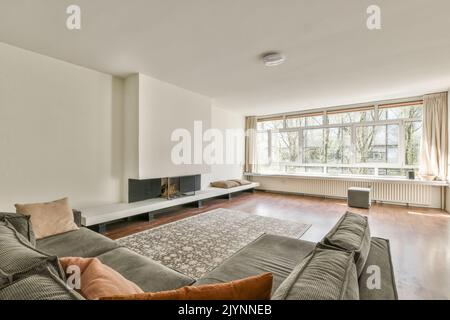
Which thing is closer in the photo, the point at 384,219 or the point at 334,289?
the point at 334,289

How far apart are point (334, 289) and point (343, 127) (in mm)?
6108

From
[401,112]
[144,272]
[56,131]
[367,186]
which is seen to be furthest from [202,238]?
[401,112]

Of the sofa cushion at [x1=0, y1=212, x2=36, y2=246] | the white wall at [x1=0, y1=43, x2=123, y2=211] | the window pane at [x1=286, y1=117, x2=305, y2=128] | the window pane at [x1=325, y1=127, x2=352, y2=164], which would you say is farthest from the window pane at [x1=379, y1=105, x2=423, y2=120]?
the sofa cushion at [x1=0, y1=212, x2=36, y2=246]

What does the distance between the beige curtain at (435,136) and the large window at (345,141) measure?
0.80 feet

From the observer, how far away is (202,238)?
3096 millimetres

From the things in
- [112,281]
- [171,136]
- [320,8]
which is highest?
[320,8]

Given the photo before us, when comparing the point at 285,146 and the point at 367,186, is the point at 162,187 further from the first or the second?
the point at 367,186

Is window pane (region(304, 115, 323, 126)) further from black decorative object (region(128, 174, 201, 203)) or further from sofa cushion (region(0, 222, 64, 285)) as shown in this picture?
sofa cushion (region(0, 222, 64, 285))

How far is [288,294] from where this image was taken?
28.6 inches

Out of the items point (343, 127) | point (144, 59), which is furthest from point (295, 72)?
point (343, 127)

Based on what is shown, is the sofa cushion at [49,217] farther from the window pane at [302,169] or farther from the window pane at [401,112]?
the window pane at [401,112]

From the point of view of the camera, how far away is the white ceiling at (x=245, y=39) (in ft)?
6.65

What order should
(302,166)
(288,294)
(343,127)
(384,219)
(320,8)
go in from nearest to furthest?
(288,294), (320,8), (384,219), (343,127), (302,166)

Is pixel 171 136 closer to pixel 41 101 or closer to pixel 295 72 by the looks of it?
pixel 41 101
